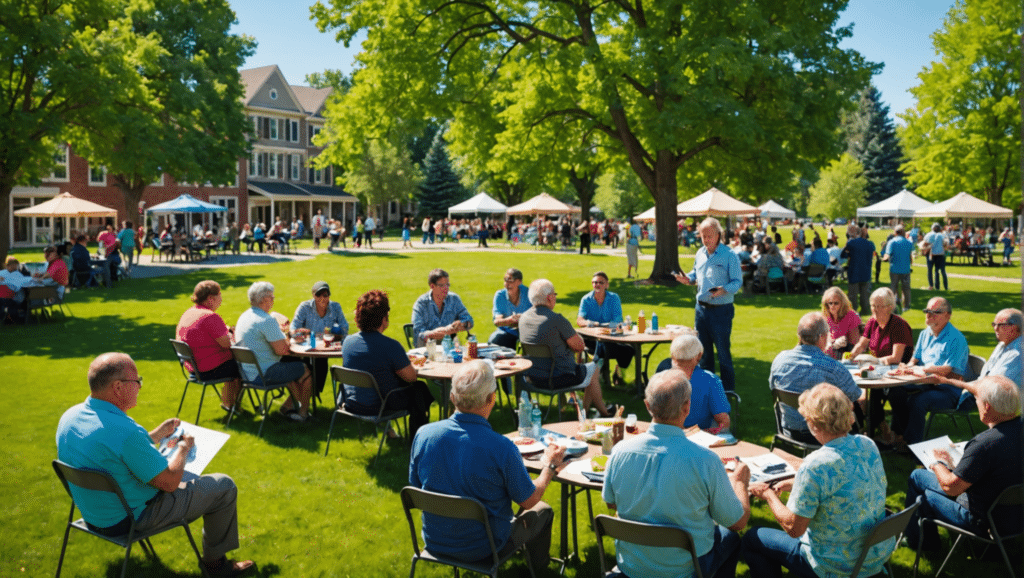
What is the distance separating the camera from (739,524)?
3430 millimetres

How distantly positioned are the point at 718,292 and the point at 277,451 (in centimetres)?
491

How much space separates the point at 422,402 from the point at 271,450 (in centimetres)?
150

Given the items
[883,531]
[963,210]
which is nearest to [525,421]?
[883,531]

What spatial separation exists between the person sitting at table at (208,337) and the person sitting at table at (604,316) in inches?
160

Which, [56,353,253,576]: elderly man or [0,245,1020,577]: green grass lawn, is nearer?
[56,353,253,576]: elderly man

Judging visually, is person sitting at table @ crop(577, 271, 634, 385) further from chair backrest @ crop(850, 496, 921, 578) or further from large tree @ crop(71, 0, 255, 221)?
large tree @ crop(71, 0, 255, 221)

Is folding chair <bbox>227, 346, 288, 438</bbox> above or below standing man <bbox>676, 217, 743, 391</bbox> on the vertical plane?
below

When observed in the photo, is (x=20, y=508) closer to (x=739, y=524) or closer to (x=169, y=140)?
(x=739, y=524)

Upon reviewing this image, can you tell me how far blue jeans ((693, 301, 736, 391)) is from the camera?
838 centimetres

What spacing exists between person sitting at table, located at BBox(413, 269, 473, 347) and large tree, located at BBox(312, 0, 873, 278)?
8757mm

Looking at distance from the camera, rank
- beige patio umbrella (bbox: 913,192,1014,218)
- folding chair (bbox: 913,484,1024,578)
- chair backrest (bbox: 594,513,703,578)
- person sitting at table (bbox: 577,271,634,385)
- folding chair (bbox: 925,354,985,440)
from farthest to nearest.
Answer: beige patio umbrella (bbox: 913,192,1014,218) < person sitting at table (bbox: 577,271,634,385) < folding chair (bbox: 925,354,985,440) < folding chair (bbox: 913,484,1024,578) < chair backrest (bbox: 594,513,703,578)

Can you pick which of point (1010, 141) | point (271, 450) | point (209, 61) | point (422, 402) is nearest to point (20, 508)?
point (271, 450)

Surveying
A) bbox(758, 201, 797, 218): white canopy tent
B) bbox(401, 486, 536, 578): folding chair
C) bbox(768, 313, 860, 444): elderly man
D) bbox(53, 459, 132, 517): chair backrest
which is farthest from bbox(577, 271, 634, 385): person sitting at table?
bbox(758, 201, 797, 218): white canopy tent

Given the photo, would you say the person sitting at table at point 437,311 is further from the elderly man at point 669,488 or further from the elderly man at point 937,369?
the elderly man at point 669,488
